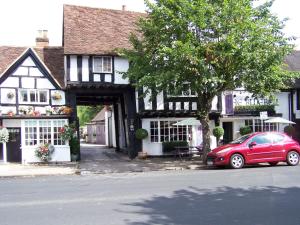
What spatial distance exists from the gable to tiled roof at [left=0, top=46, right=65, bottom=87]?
73 centimetres

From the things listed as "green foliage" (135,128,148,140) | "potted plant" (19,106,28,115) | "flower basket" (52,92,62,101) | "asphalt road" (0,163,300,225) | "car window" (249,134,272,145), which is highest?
"flower basket" (52,92,62,101)

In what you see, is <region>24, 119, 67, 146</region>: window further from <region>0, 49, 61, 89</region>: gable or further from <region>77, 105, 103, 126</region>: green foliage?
<region>77, 105, 103, 126</region>: green foliage

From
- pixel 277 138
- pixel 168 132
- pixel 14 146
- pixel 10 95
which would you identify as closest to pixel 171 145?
pixel 168 132

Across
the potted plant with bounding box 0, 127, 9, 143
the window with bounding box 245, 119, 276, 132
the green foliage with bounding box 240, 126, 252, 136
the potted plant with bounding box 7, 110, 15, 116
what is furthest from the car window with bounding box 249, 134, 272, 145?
the potted plant with bounding box 7, 110, 15, 116

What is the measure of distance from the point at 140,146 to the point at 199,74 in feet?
27.3

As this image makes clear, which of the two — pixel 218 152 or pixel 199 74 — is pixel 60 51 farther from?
pixel 218 152

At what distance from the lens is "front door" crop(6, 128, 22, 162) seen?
2316 cm

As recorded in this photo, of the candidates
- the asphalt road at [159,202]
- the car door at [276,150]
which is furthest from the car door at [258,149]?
the asphalt road at [159,202]

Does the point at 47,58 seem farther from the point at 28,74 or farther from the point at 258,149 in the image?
the point at 258,149

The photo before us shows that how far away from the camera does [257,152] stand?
17516mm

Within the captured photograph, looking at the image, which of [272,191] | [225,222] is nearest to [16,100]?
[272,191]

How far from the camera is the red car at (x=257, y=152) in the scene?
17.4m

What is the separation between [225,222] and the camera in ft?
24.7

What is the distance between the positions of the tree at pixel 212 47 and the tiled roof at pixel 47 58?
708 cm
